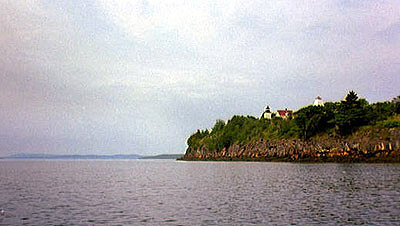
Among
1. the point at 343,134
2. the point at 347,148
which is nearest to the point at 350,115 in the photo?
the point at 343,134

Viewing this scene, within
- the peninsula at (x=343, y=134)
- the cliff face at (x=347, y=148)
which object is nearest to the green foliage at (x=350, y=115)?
the peninsula at (x=343, y=134)

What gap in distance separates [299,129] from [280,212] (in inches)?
5767

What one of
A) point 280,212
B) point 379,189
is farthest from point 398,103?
point 280,212

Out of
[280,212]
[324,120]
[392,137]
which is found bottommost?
[280,212]

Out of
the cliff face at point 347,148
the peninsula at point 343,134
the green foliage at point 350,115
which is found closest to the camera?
the cliff face at point 347,148

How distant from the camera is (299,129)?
17450cm

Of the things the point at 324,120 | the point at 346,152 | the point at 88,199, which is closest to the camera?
the point at 88,199

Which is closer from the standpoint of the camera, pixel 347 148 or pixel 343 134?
pixel 347 148

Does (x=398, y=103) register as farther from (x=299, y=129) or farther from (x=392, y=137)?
(x=299, y=129)

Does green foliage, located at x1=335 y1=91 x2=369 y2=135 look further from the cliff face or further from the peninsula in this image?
the cliff face

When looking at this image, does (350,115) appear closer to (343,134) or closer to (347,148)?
(343,134)

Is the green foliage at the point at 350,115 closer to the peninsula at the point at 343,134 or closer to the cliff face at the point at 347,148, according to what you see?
the peninsula at the point at 343,134

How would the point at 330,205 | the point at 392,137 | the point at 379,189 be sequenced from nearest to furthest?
the point at 330,205, the point at 379,189, the point at 392,137

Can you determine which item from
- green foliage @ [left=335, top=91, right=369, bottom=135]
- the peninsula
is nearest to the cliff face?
the peninsula
